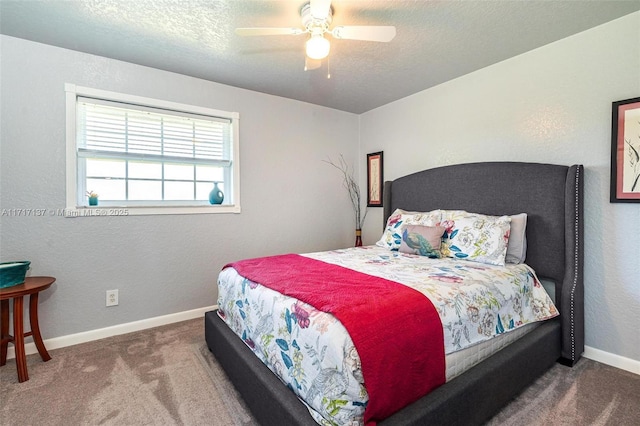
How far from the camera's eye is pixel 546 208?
229cm

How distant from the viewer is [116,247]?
2.64m

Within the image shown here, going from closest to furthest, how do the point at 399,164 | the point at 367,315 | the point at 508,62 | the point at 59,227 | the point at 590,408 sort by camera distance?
the point at 367,315, the point at 590,408, the point at 59,227, the point at 508,62, the point at 399,164

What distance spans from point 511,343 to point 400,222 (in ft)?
4.58

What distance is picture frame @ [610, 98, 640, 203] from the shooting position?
1986mm

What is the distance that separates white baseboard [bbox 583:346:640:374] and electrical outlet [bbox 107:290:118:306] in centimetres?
383

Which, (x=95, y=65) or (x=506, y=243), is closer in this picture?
(x=506, y=243)

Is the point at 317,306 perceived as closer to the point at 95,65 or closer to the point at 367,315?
the point at 367,315

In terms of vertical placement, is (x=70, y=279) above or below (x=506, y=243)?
below

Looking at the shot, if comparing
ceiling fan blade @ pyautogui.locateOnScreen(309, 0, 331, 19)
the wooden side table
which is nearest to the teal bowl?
the wooden side table

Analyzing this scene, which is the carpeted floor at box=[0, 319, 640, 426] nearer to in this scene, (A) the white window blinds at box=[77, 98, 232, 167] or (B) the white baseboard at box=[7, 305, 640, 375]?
(B) the white baseboard at box=[7, 305, 640, 375]

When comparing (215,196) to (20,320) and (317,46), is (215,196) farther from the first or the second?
(317,46)

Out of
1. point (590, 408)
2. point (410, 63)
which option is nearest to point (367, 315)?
point (590, 408)

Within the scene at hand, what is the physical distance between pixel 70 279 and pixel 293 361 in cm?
226

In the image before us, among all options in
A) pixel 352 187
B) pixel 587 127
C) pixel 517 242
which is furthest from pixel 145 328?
pixel 587 127
